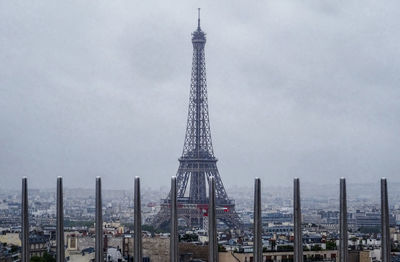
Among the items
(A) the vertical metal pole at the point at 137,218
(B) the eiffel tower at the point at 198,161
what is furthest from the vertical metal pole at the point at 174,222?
(B) the eiffel tower at the point at 198,161

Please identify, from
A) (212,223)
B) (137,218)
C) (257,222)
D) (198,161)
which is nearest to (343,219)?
(257,222)

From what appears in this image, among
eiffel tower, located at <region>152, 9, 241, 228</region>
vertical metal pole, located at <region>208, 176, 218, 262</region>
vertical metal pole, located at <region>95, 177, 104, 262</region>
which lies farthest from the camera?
eiffel tower, located at <region>152, 9, 241, 228</region>

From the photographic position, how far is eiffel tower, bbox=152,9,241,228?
2734 centimetres

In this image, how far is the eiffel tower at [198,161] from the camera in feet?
89.7

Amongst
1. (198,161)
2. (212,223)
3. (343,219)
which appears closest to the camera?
(212,223)

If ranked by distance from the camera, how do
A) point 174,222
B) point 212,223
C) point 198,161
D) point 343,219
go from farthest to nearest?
point 198,161, point 343,219, point 174,222, point 212,223

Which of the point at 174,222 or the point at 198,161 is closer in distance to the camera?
the point at 174,222

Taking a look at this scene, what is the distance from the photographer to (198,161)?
2970cm

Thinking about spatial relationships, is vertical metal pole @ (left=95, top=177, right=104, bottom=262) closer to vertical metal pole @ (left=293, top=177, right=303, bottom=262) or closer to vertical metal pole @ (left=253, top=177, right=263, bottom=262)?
vertical metal pole @ (left=253, top=177, right=263, bottom=262)

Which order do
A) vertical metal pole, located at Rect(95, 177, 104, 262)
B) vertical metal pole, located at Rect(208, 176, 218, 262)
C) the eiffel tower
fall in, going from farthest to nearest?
the eiffel tower, vertical metal pole, located at Rect(95, 177, 104, 262), vertical metal pole, located at Rect(208, 176, 218, 262)

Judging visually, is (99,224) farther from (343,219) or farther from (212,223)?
(343,219)

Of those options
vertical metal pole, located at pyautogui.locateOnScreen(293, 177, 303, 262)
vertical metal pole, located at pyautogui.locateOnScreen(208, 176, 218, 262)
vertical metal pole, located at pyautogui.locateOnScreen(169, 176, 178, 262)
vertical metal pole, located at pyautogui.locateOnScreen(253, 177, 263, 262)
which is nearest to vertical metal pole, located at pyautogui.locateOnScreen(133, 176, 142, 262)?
vertical metal pole, located at pyautogui.locateOnScreen(169, 176, 178, 262)

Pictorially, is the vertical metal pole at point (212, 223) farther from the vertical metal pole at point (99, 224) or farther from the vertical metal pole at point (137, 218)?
the vertical metal pole at point (99, 224)

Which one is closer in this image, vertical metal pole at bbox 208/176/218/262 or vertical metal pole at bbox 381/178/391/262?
vertical metal pole at bbox 208/176/218/262
